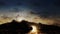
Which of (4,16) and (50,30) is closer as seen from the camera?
(4,16)

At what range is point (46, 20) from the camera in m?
8.26

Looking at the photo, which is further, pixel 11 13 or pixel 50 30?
pixel 50 30

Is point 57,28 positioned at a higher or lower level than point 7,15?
lower

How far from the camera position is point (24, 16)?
313 inches

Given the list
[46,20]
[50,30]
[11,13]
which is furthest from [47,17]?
[11,13]

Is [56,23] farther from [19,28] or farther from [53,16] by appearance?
[19,28]

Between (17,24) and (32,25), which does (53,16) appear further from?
(17,24)

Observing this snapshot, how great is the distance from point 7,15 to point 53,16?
2.46 metres

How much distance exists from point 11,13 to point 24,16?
0.69 metres

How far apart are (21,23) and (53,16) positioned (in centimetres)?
177

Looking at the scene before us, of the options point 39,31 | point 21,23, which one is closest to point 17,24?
point 21,23

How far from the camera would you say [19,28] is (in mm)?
7852

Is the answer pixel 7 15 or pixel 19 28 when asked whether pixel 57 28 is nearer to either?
pixel 19 28

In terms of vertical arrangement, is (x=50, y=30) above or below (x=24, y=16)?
below
